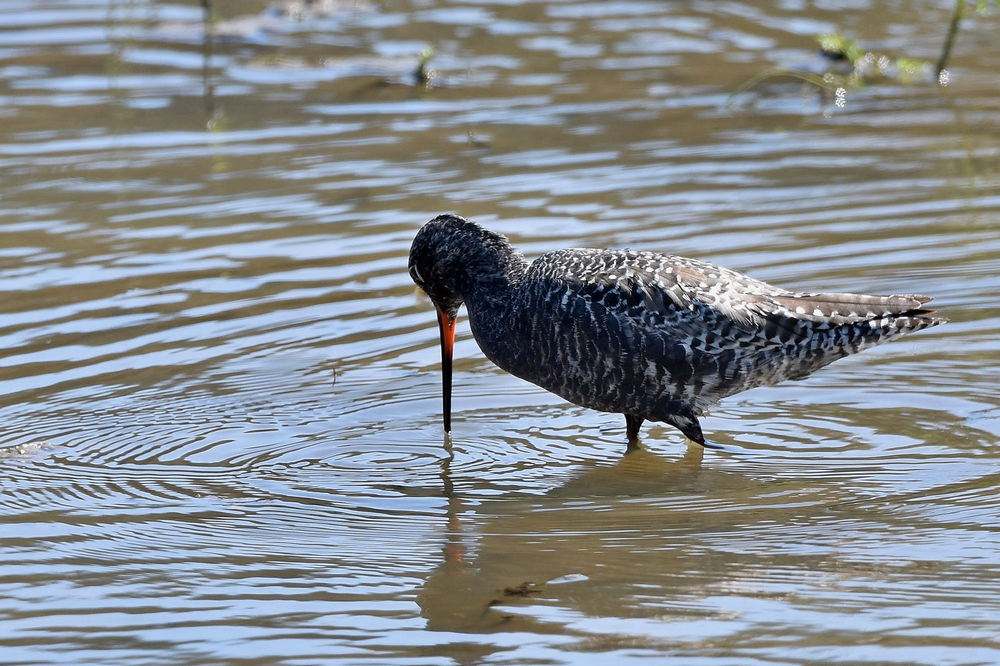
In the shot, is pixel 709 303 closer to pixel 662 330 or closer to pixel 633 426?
pixel 662 330

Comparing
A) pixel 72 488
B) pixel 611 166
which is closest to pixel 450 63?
pixel 611 166

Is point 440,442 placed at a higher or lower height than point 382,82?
lower

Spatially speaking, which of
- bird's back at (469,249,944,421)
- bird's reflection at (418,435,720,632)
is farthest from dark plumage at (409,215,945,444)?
bird's reflection at (418,435,720,632)

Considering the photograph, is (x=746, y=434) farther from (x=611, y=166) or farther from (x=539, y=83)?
(x=539, y=83)

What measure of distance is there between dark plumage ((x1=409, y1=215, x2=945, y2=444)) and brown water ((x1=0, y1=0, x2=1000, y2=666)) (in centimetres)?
38

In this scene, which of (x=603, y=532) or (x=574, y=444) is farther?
(x=574, y=444)

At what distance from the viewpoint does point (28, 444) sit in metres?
7.52

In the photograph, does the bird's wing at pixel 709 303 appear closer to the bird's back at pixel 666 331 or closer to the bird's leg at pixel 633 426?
the bird's back at pixel 666 331

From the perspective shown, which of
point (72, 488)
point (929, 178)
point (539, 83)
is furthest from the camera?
point (539, 83)

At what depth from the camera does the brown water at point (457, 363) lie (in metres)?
5.74

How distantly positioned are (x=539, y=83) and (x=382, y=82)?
1.57m

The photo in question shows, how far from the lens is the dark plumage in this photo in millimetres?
7422

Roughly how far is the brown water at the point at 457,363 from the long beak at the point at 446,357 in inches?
6.5

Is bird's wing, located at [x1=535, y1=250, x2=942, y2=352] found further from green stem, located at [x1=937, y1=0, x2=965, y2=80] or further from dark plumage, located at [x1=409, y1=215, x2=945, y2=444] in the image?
green stem, located at [x1=937, y1=0, x2=965, y2=80]
